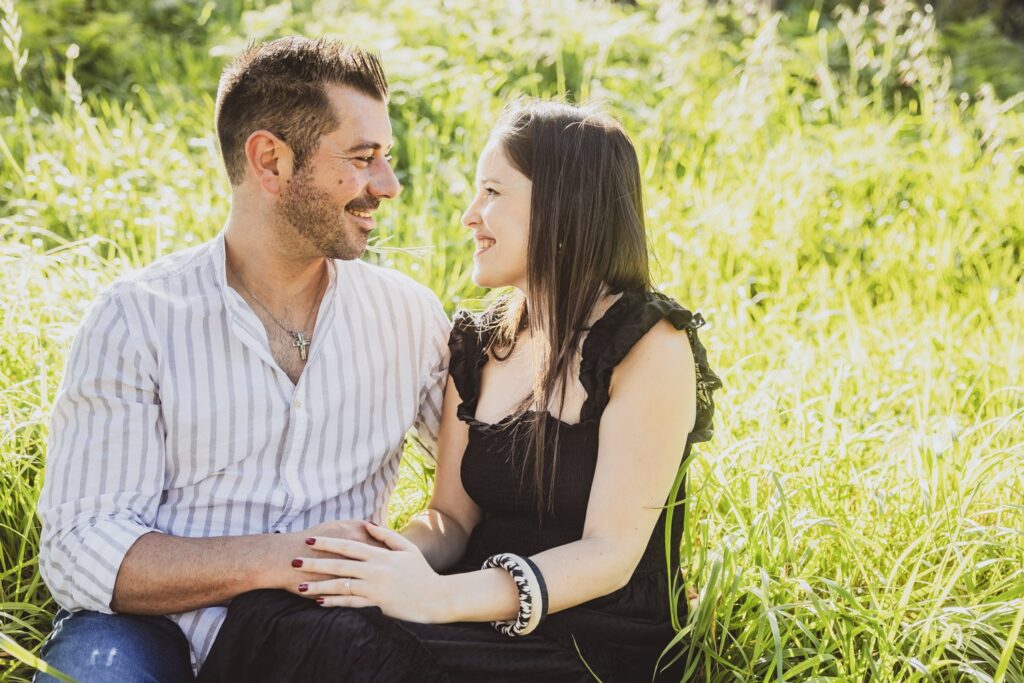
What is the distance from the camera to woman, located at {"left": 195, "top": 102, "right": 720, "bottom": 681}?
85.4 inches

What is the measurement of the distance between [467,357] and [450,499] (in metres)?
0.36

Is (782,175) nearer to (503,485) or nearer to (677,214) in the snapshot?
(677,214)

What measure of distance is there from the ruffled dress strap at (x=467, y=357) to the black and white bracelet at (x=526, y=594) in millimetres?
467

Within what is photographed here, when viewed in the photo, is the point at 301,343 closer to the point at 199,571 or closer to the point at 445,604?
the point at 199,571

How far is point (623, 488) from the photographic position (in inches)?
91.1

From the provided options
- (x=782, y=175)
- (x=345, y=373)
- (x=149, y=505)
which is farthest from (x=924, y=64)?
(x=149, y=505)

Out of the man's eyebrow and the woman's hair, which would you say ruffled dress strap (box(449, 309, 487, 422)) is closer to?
the woman's hair

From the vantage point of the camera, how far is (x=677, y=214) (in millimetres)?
5031

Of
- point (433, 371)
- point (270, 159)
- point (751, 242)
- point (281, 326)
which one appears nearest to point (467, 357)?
point (433, 371)

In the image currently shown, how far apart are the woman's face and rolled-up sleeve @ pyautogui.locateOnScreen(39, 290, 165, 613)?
0.81 metres

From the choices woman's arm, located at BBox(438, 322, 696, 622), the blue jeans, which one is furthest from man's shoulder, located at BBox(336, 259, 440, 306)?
the blue jeans

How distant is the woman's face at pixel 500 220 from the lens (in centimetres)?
254

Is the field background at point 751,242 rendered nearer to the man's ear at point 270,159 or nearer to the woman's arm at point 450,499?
the woman's arm at point 450,499

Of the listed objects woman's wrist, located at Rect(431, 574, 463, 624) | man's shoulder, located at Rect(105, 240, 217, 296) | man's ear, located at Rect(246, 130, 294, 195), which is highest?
man's ear, located at Rect(246, 130, 294, 195)
